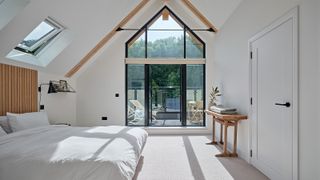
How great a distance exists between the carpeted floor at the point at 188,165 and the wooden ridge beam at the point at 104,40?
2724mm

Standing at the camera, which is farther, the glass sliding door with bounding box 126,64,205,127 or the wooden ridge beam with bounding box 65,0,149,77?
the glass sliding door with bounding box 126,64,205,127

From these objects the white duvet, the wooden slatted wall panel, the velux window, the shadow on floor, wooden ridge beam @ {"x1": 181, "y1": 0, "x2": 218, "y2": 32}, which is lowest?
the shadow on floor

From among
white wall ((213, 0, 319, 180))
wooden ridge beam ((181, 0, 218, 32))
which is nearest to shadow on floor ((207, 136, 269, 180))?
white wall ((213, 0, 319, 180))

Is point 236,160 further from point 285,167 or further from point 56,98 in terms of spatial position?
point 56,98

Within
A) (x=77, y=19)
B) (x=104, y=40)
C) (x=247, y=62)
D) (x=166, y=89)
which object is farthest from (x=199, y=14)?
(x=77, y=19)

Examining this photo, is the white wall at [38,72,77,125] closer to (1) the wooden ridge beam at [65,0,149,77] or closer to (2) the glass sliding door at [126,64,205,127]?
(1) the wooden ridge beam at [65,0,149,77]

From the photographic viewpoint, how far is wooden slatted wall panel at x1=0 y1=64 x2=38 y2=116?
11.3 ft

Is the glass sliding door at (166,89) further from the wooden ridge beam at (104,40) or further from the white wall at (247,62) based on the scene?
the wooden ridge beam at (104,40)

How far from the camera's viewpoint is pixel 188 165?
340cm

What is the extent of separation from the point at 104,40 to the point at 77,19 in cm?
162

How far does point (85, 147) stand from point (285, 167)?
2.30m

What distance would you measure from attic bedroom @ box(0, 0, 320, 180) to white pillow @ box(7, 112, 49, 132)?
0.7 inches

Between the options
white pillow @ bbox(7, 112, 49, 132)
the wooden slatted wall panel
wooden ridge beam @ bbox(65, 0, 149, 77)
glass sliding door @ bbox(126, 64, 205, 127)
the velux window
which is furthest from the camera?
glass sliding door @ bbox(126, 64, 205, 127)

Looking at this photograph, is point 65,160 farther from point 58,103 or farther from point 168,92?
point 168,92
